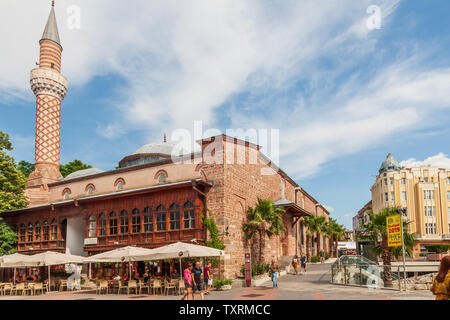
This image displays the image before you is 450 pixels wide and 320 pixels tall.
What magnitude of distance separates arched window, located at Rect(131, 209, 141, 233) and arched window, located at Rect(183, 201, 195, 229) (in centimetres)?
365

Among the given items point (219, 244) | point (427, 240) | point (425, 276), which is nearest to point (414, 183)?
point (427, 240)

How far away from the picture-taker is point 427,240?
6253 cm

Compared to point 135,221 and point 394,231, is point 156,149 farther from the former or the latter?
point 394,231

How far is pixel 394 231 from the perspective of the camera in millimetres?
18453

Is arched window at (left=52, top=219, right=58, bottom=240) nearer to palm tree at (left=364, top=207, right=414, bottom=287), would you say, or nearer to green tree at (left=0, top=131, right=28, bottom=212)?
green tree at (left=0, top=131, right=28, bottom=212)

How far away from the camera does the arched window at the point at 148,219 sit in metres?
24.6

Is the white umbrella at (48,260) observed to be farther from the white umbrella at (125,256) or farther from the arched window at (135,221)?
the arched window at (135,221)

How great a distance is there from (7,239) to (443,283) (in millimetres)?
32288

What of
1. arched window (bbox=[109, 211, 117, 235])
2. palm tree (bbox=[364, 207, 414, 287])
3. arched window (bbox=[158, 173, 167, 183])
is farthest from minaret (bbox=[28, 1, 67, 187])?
palm tree (bbox=[364, 207, 414, 287])

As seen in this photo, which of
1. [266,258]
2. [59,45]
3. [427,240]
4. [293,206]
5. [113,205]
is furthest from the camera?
[427,240]

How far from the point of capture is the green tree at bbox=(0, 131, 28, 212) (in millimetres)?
31531
